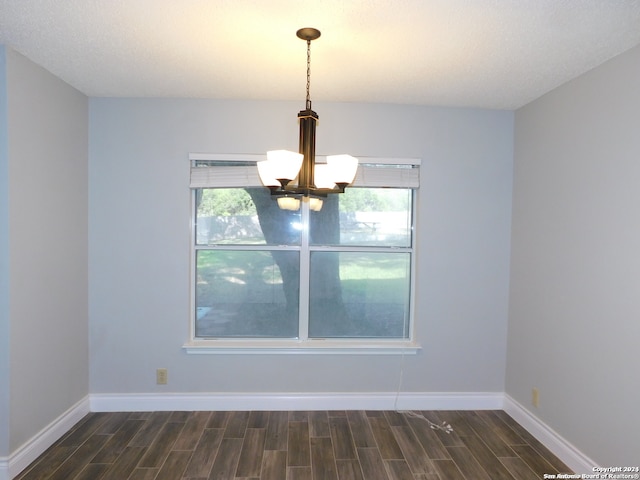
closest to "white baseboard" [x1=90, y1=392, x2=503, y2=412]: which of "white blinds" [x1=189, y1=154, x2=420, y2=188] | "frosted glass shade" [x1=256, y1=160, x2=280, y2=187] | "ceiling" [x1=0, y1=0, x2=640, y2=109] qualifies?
"white blinds" [x1=189, y1=154, x2=420, y2=188]

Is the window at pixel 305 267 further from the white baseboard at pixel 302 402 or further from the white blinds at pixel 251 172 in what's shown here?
the white baseboard at pixel 302 402

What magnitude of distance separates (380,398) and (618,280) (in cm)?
191

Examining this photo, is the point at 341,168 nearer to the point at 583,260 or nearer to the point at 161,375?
the point at 583,260

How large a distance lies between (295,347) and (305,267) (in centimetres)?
66

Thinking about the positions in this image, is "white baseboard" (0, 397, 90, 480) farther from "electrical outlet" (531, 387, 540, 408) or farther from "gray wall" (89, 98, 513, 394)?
"electrical outlet" (531, 387, 540, 408)

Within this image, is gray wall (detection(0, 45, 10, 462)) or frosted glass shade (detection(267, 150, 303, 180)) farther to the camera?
gray wall (detection(0, 45, 10, 462))

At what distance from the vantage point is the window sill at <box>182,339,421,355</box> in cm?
323

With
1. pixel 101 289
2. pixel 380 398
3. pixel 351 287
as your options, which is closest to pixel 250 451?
pixel 380 398

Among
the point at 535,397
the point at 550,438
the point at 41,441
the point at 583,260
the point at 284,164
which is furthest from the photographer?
the point at 535,397

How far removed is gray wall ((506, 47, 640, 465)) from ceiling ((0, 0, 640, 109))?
11.1 inches

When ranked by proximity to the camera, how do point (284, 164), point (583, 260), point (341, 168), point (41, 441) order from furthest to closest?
point (41, 441) → point (583, 260) → point (341, 168) → point (284, 164)

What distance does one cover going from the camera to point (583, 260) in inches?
97.8

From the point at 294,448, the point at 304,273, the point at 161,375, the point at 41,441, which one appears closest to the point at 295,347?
the point at 304,273

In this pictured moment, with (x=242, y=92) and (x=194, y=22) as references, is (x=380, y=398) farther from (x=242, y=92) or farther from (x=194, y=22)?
(x=194, y=22)
